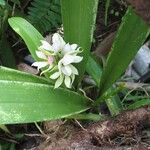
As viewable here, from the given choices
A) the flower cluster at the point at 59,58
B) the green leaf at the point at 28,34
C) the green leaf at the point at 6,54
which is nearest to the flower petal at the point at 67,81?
the flower cluster at the point at 59,58

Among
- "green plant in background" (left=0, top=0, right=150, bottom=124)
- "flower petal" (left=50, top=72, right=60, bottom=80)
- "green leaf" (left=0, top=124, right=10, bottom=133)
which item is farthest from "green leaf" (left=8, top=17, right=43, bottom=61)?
"green leaf" (left=0, top=124, right=10, bottom=133)

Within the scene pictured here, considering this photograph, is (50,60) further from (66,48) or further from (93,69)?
(93,69)

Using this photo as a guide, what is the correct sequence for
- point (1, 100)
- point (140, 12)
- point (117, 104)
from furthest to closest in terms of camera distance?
point (117, 104) → point (1, 100) → point (140, 12)

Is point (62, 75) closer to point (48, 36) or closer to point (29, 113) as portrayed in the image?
point (29, 113)

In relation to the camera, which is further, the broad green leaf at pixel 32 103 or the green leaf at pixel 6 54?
the green leaf at pixel 6 54

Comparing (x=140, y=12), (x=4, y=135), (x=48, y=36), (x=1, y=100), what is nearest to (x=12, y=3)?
(x=48, y=36)

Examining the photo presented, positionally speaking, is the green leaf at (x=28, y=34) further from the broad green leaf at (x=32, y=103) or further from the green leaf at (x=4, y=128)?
the green leaf at (x=4, y=128)

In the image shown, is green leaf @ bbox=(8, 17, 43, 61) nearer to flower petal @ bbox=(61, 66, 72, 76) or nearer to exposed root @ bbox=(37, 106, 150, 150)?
flower petal @ bbox=(61, 66, 72, 76)
